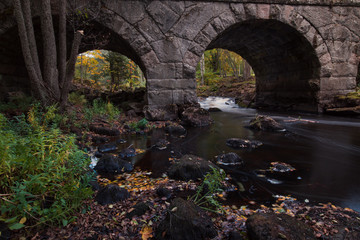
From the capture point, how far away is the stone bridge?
6168 mm

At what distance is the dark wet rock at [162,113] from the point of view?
645 cm

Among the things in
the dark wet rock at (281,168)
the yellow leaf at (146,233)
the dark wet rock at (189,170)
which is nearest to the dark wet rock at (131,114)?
the dark wet rock at (189,170)

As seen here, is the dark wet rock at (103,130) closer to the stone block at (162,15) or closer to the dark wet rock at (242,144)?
the dark wet rock at (242,144)

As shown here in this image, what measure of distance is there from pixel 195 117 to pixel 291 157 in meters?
3.36

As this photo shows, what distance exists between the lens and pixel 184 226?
1.50 metres

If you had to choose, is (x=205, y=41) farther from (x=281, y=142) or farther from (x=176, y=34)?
(x=281, y=142)

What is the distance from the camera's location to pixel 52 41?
4.82m

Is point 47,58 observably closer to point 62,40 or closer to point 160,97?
point 62,40

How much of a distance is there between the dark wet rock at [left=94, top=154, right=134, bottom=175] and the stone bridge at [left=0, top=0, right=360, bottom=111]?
378cm

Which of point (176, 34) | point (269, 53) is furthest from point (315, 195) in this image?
point (269, 53)

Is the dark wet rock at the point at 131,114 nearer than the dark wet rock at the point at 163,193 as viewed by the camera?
No

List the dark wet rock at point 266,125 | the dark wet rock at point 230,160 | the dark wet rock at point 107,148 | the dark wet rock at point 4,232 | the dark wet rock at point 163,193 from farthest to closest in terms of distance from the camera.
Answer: the dark wet rock at point 266,125, the dark wet rock at point 107,148, the dark wet rock at point 230,160, the dark wet rock at point 163,193, the dark wet rock at point 4,232

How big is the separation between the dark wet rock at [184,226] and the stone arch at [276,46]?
5577 millimetres

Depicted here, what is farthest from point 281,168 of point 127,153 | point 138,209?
point 127,153
